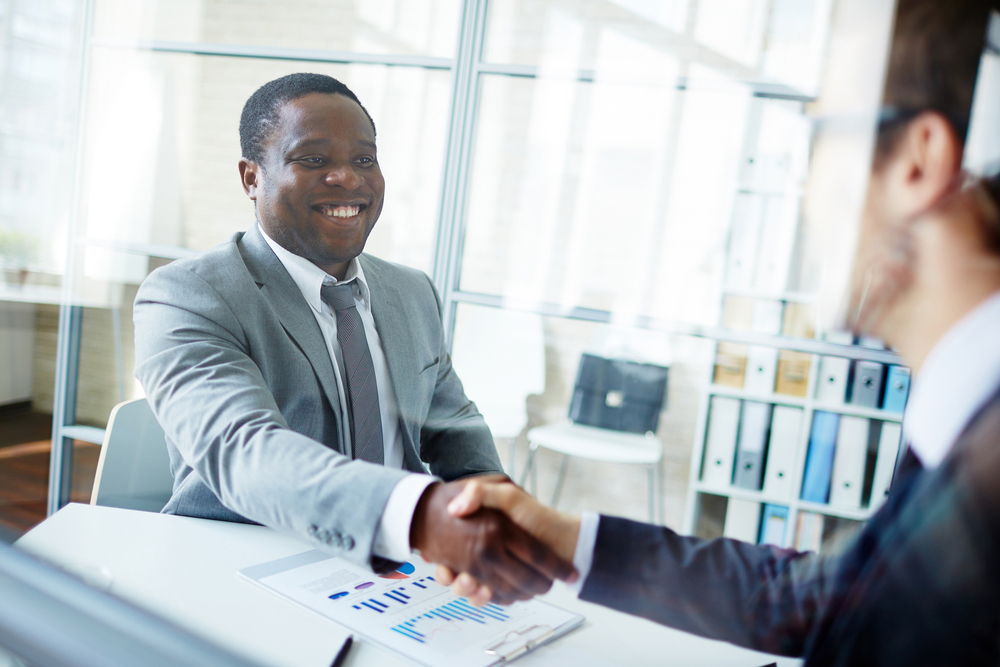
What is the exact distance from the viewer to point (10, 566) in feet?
1.69

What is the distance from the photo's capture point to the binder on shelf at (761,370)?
7.49 ft

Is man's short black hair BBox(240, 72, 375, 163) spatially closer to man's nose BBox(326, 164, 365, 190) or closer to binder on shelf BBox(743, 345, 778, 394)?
man's nose BBox(326, 164, 365, 190)

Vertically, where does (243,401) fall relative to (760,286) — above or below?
below

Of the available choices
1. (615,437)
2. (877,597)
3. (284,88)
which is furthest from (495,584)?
(615,437)

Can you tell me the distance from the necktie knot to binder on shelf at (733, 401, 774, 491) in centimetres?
166

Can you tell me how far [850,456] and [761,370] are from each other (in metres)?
0.39

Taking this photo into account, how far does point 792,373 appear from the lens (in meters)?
2.24

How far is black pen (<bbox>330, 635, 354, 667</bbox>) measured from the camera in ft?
2.05

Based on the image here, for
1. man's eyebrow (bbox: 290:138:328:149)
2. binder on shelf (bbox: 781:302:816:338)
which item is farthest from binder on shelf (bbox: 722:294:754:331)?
man's eyebrow (bbox: 290:138:328:149)

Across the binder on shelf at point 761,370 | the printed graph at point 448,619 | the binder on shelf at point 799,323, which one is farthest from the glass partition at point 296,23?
the printed graph at point 448,619

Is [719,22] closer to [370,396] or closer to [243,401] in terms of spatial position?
[370,396]

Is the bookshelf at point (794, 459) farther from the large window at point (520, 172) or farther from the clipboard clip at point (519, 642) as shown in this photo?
the clipboard clip at point (519, 642)

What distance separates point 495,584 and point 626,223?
2036mm

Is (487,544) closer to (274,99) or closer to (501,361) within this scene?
(274,99)
